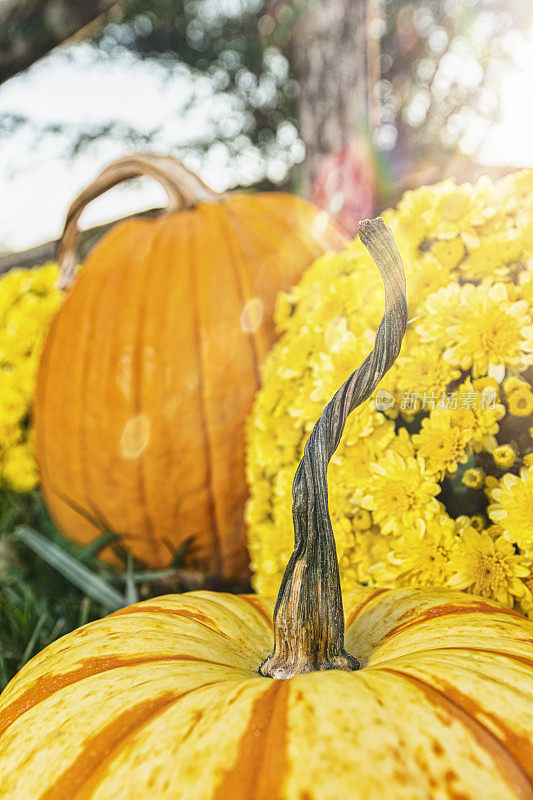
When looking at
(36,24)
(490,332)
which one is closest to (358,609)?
(490,332)

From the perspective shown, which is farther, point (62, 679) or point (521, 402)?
point (521, 402)

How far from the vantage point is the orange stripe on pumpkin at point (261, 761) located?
0.67 meters

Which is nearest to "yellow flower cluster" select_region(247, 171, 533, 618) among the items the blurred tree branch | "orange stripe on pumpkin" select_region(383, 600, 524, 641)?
"orange stripe on pumpkin" select_region(383, 600, 524, 641)

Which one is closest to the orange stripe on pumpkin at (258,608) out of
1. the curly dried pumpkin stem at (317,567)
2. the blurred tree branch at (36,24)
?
the curly dried pumpkin stem at (317,567)

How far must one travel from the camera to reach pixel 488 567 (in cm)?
117

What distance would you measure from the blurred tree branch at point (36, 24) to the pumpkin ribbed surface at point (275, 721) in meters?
3.43

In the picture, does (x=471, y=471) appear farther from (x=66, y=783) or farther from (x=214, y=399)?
(x=214, y=399)

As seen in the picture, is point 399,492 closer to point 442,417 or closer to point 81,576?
point 442,417

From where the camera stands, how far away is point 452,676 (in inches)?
Answer: 31.0

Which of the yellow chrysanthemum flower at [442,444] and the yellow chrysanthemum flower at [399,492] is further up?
the yellow chrysanthemum flower at [442,444]

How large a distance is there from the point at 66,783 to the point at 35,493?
7.91 ft

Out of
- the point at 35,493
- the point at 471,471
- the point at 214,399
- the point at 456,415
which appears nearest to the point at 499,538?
the point at 471,471

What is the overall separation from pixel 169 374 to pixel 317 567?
45.0 inches

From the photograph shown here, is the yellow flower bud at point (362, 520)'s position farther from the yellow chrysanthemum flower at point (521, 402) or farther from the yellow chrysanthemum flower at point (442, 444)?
the yellow chrysanthemum flower at point (521, 402)
